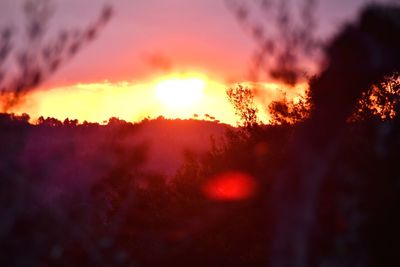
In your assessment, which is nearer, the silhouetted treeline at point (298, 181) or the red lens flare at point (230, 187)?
the silhouetted treeline at point (298, 181)

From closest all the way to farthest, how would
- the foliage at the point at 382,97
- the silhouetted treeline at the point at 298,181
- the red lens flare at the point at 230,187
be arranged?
the silhouetted treeline at the point at 298,181 < the red lens flare at the point at 230,187 < the foliage at the point at 382,97

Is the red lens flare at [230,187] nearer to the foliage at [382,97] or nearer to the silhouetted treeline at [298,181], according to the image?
the foliage at [382,97]

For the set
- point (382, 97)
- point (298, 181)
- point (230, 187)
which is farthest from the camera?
point (382, 97)

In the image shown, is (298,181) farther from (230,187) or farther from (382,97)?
(382,97)

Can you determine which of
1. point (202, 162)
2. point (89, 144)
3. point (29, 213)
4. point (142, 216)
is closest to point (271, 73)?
point (89, 144)

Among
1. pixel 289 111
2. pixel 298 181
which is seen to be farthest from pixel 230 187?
pixel 298 181

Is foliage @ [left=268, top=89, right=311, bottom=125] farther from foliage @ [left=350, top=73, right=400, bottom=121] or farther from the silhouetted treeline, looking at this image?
the silhouetted treeline

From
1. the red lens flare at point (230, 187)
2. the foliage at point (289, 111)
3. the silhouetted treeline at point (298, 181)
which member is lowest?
the silhouetted treeline at point (298, 181)

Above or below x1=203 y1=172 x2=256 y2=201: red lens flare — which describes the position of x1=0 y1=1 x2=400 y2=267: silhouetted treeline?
below

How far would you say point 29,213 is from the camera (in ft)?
18.5

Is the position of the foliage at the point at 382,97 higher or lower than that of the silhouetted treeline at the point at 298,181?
higher

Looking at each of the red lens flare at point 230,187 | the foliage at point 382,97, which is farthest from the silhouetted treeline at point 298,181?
the foliage at point 382,97

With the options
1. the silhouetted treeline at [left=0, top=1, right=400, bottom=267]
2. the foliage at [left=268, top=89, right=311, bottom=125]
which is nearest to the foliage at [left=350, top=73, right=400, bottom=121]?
the foliage at [left=268, top=89, right=311, bottom=125]

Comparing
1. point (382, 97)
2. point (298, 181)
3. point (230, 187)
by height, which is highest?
point (382, 97)
